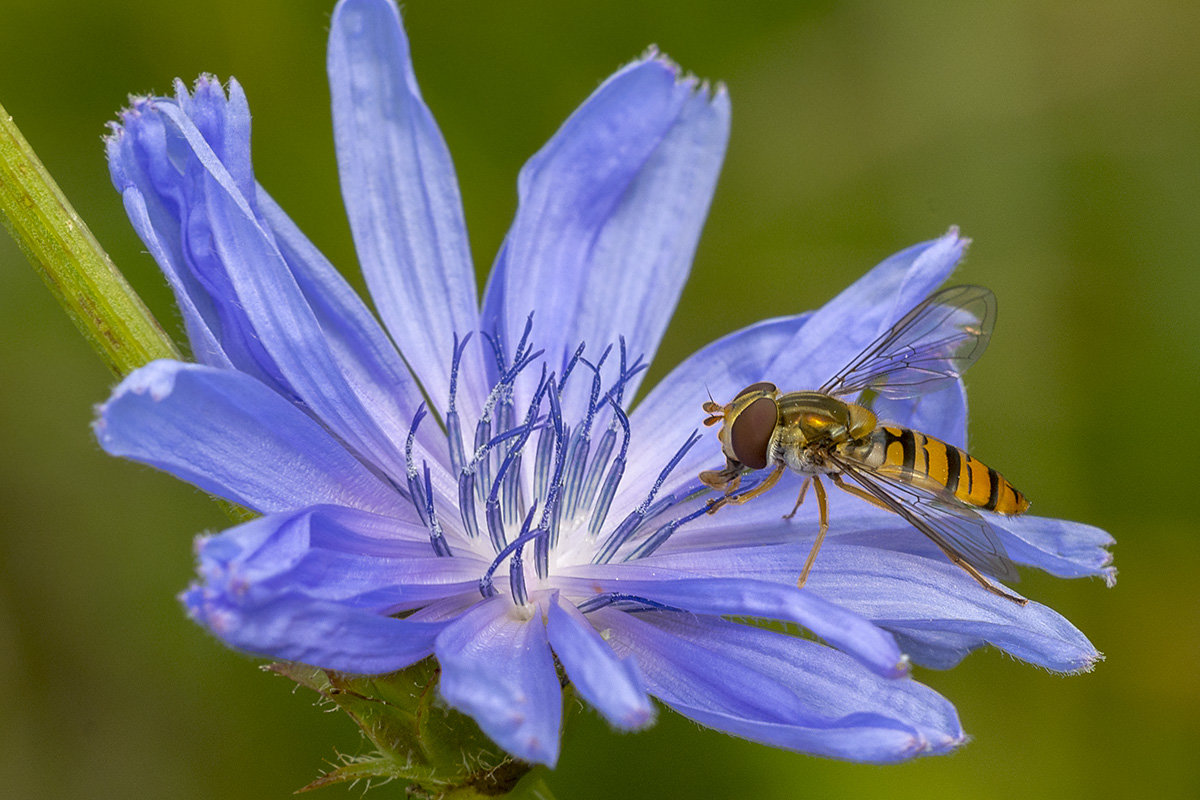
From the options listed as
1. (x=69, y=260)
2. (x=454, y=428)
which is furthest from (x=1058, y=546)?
(x=69, y=260)

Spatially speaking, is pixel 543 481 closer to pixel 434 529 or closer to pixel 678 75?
pixel 434 529

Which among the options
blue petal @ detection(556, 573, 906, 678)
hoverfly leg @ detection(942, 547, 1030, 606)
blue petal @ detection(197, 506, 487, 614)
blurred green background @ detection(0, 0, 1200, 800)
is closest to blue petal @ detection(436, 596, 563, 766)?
blue petal @ detection(197, 506, 487, 614)

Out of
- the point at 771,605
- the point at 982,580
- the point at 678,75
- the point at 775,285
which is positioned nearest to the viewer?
the point at 771,605

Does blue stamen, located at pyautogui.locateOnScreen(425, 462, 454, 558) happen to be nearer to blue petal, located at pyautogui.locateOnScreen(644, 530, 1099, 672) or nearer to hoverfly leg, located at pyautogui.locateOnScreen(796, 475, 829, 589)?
blue petal, located at pyautogui.locateOnScreen(644, 530, 1099, 672)

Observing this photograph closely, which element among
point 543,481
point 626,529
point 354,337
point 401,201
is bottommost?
point 626,529

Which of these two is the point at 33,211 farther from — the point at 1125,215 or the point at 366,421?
the point at 1125,215

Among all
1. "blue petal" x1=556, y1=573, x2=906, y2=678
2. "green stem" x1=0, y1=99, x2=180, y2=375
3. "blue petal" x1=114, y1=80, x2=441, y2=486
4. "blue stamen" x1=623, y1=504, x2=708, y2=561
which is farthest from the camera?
"blue stamen" x1=623, y1=504, x2=708, y2=561

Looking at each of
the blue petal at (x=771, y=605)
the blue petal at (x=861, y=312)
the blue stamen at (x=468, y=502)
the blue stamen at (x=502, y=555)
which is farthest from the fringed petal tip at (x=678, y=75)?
the blue petal at (x=771, y=605)
